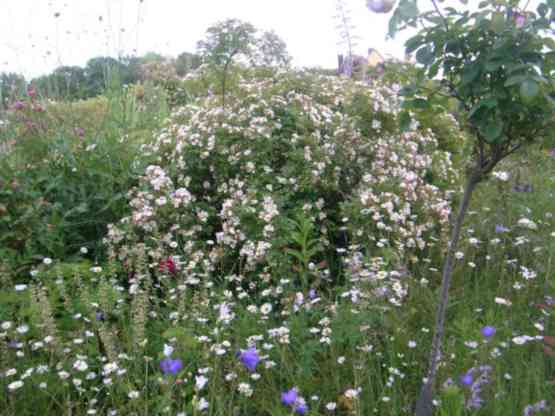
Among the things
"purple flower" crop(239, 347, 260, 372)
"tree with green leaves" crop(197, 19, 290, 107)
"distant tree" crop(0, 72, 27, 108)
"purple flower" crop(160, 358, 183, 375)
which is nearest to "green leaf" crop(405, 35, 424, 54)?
"purple flower" crop(239, 347, 260, 372)

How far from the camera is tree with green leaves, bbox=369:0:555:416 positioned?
6.05 ft

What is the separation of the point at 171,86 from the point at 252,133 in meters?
9.40

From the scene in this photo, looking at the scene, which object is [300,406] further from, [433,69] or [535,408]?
[433,69]

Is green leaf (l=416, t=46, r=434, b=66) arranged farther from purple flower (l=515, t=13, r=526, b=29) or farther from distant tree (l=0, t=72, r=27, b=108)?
distant tree (l=0, t=72, r=27, b=108)

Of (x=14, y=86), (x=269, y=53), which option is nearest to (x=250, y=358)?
(x=14, y=86)

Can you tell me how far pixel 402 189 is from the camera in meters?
3.84

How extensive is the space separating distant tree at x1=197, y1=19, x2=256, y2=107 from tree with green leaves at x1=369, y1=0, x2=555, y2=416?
3.16m

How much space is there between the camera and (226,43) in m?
5.17

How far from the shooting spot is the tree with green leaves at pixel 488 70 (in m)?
1.84

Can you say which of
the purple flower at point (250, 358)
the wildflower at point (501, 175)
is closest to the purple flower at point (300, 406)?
the purple flower at point (250, 358)

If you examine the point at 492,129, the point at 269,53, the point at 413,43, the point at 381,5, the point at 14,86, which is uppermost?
the point at 269,53

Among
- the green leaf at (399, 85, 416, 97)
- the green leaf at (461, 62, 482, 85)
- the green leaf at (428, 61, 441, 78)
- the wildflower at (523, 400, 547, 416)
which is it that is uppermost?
the green leaf at (428, 61, 441, 78)

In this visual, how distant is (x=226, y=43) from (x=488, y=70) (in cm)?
366

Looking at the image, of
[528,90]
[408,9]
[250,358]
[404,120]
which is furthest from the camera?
[250,358]
